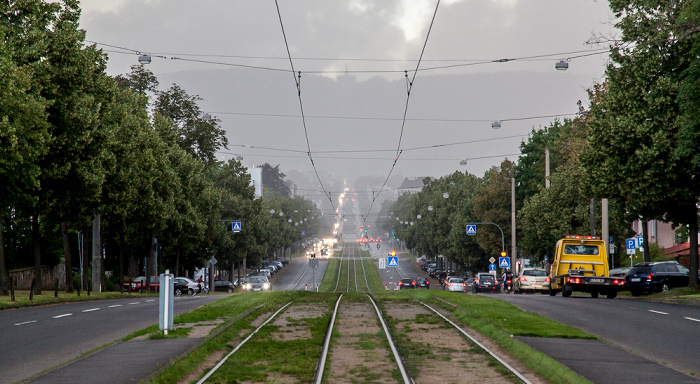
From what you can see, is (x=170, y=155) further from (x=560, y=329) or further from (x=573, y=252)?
(x=560, y=329)

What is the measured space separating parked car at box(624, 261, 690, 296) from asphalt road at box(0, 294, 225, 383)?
23.4 metres

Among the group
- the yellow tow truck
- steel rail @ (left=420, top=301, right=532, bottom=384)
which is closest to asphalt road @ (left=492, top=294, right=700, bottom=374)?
steel rail @ (left=420, top=301, right=532, bottom=384)

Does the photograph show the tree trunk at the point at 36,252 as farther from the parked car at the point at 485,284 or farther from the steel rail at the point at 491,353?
the parked car at the point at 485,284

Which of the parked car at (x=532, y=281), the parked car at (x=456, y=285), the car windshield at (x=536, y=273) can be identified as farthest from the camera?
the parked car at (x=456, y=285)

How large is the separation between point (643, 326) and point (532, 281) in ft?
104

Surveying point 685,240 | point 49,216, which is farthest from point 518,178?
point 49,216

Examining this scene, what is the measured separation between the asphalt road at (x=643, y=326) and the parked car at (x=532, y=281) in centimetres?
2173

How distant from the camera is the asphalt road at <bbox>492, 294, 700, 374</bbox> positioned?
50.1 ft

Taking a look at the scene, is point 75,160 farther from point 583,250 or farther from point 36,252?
point 583,250

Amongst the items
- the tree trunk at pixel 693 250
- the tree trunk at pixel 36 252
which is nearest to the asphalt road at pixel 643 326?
the tree trunk at pixel 693 250

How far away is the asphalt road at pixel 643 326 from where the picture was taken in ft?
50.1

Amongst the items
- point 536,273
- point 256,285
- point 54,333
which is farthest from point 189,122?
point 54,333

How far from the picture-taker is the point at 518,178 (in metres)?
81.1

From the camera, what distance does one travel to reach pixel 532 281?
52.1 m
